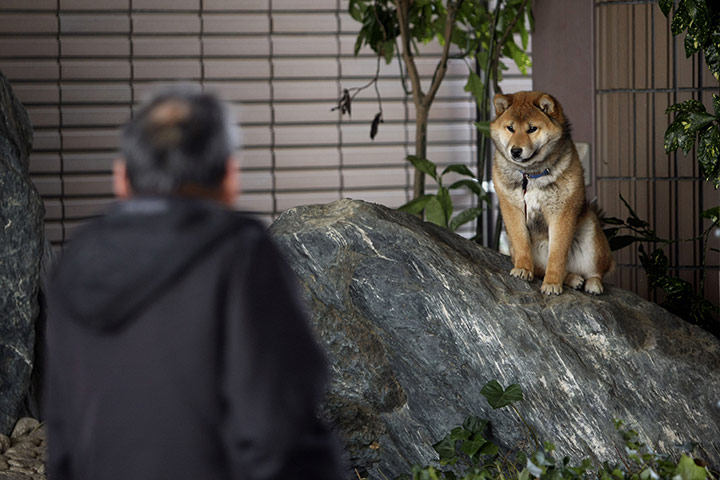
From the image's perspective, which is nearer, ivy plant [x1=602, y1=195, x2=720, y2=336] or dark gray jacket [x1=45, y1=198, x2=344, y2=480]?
dark gray jacket [x1=45, y1=198, x2=344, y2=480]

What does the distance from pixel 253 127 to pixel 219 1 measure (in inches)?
38.3

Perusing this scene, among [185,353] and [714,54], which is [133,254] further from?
[714,54]

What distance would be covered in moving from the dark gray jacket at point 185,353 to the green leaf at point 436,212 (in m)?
3.87

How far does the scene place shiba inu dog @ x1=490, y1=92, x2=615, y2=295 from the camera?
337 centimetres

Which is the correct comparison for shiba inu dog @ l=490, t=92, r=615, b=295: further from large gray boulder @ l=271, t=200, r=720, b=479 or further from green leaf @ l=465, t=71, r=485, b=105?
green leaf @ l=465, t=71, r=485, b=105

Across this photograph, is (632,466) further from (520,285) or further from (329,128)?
(329,128)

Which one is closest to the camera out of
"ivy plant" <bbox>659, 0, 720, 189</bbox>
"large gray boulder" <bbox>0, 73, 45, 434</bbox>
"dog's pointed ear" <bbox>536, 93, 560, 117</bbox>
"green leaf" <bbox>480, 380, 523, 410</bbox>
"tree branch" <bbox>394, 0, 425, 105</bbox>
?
"green leaf" <bbox>480, 380, 523, 410</bbox>

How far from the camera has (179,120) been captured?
4.51ft

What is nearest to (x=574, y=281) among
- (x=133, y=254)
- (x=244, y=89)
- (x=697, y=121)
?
(x=697, y=121)

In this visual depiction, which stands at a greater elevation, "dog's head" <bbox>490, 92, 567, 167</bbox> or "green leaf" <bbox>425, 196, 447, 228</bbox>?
"dog's head" <bbox>490, 92, 567, 167</bbox>

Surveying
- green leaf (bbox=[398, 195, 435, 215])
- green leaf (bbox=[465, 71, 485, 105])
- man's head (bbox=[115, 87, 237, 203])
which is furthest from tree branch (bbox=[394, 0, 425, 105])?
man's head (bbox=[115, 87, 237, 203])

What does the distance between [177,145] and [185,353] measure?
1.14 feet

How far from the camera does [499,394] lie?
278 cm

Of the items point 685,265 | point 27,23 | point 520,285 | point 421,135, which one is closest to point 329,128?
point 421,135
